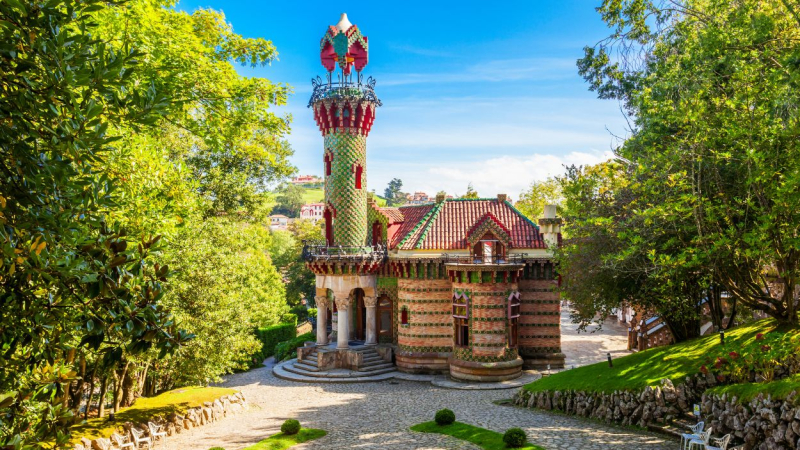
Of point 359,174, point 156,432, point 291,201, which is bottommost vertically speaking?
point 156,432

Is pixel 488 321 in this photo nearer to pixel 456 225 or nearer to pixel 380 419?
pixel 456 225

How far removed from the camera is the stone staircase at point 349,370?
28734 millimetres

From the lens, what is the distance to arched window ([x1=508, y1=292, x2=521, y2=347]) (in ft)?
91.0

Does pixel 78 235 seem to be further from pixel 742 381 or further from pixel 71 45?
pixel 742 381

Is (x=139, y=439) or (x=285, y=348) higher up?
(x=285, y=348)

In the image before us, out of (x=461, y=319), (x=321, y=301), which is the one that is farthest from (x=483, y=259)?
(x=321, y=301)

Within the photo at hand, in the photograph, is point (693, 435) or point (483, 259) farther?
point (483, 259)

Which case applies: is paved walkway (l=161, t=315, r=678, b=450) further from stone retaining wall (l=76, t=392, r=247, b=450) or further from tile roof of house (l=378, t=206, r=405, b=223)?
tile roof of house (l=378, t=206, r=405, b=223)

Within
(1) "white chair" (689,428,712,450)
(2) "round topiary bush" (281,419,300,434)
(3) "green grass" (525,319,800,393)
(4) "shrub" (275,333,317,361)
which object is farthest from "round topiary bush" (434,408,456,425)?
(4) "shrub" (275,333,317,361)

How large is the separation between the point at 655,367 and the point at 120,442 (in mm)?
17459

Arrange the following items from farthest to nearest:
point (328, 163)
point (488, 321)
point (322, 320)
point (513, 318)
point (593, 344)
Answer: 1. point (593, 344)
2. point (322, 320)
3. point (328, 163)
4. point (513, 318)
5. point (488, 321)

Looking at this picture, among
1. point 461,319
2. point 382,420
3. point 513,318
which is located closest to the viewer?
point 382,420

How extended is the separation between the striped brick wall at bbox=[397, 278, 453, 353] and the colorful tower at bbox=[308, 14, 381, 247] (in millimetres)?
4619

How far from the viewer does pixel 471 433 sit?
17516 millimetres
